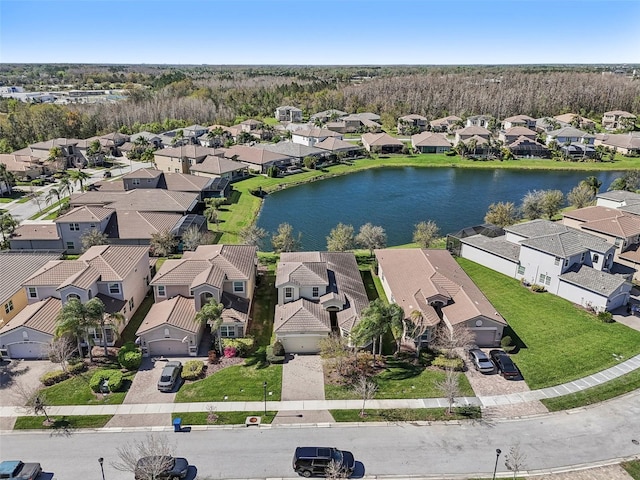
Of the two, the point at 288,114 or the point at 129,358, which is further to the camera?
the point at 288,114

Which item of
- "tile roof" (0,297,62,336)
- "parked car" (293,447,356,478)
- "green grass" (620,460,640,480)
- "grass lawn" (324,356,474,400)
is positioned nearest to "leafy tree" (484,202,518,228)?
"grass lawn" (324,356,474,400)

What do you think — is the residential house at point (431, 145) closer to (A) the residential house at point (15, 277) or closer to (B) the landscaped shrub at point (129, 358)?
(A) the residential house at point (15, 277)

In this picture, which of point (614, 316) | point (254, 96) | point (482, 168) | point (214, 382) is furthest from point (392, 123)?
point (214, 382)

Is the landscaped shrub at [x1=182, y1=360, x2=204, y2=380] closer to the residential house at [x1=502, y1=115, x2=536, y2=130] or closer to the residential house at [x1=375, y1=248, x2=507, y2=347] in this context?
the residential house at [x1=375, y1=248, x2=507, y2=347]

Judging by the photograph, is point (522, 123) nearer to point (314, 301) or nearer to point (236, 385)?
point (314, 301)

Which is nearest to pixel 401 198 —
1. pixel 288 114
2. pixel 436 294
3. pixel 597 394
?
pixel 436 294

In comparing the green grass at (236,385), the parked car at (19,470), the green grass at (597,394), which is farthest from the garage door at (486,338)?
the parked car at (19,470)
